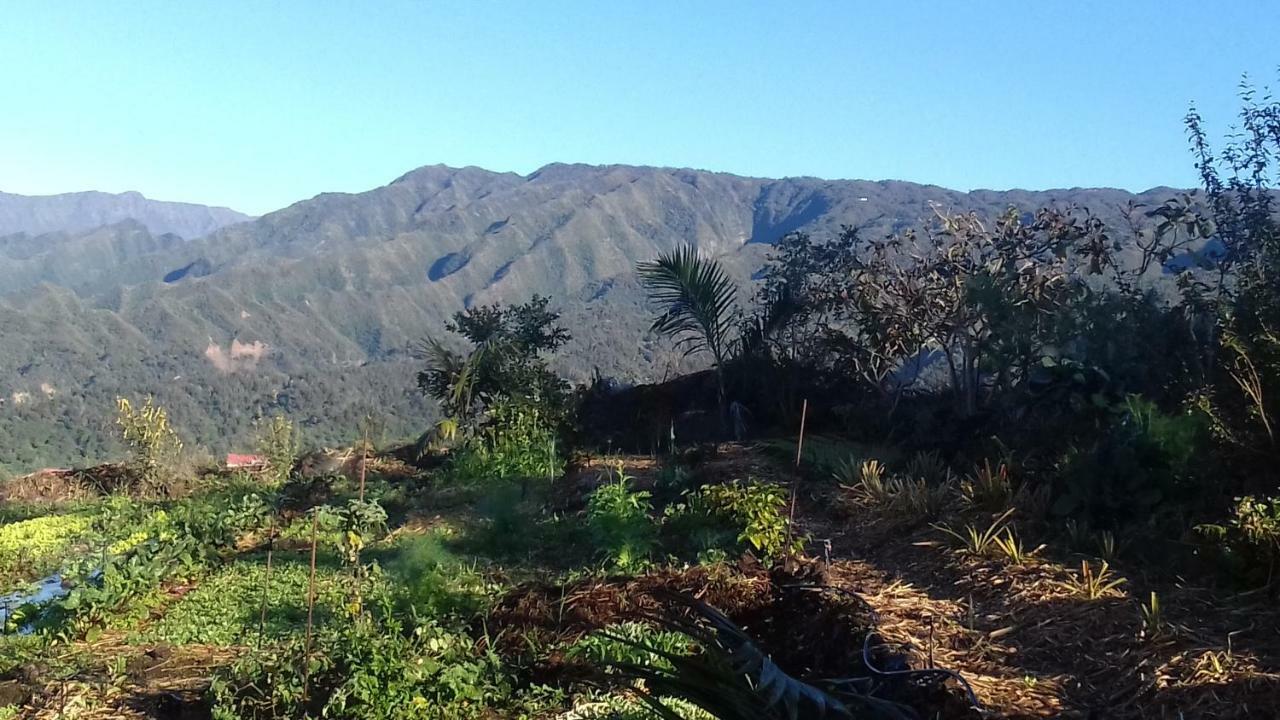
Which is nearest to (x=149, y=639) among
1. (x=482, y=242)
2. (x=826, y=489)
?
(x=826, y=489)

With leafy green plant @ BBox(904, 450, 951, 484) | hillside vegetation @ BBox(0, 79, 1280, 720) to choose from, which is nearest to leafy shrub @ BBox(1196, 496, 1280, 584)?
hillside vegetation @ BBox(0, 79, 1280, 720)

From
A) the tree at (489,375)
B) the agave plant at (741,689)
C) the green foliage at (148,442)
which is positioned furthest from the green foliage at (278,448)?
the agave plant at (741,689)

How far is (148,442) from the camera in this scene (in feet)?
37.6

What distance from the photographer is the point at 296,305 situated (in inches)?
5148

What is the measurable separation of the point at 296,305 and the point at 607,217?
239ft

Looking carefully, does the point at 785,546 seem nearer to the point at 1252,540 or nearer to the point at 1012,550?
the point at 1012,550

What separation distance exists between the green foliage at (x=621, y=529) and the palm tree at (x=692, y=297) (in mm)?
4612

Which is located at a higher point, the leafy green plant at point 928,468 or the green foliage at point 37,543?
the leafy green plant at point 928,468

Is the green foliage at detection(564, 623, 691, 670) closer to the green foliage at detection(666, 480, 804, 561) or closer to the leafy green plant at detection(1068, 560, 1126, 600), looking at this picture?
the green foliage at detection(666, 480, 804, 561)

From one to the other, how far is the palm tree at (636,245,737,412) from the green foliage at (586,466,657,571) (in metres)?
4.61

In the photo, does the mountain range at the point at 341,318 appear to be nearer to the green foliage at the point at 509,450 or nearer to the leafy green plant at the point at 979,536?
the green foliage at the point at 509,450

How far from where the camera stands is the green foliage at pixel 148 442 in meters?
11.3

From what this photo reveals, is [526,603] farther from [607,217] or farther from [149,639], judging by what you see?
[607,217]

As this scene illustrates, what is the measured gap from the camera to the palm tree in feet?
34.1
